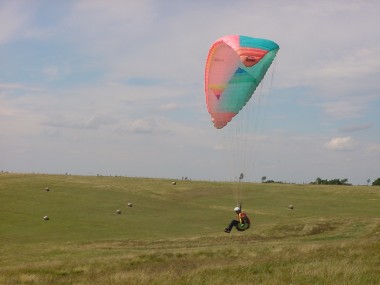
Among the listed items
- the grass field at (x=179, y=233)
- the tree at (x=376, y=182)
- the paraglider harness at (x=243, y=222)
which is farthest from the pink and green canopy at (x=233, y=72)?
the tree at (x=376, y=182)

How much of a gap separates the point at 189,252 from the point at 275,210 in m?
21.1

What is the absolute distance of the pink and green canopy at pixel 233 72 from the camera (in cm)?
2691

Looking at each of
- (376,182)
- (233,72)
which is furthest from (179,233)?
(376,182)

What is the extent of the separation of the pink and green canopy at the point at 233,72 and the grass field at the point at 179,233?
8188mm

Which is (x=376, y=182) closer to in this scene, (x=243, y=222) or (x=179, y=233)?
(x=179, y=233)

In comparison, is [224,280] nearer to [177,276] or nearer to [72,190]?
[177,276]

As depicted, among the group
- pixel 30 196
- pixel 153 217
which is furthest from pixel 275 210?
pixel 30 196

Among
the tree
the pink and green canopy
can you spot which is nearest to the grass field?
the pink and green canopy

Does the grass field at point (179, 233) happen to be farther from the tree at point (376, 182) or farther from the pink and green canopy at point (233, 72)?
the tree at point (376, 182)

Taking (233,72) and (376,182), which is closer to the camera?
(233,72)

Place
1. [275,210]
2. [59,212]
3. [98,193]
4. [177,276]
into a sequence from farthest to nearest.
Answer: [98,193]
[275,210]
[59,212]
[177,276]

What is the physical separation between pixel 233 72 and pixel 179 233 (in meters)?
14.7

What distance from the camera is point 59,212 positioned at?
43.9 meters

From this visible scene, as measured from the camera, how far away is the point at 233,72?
27.8m
